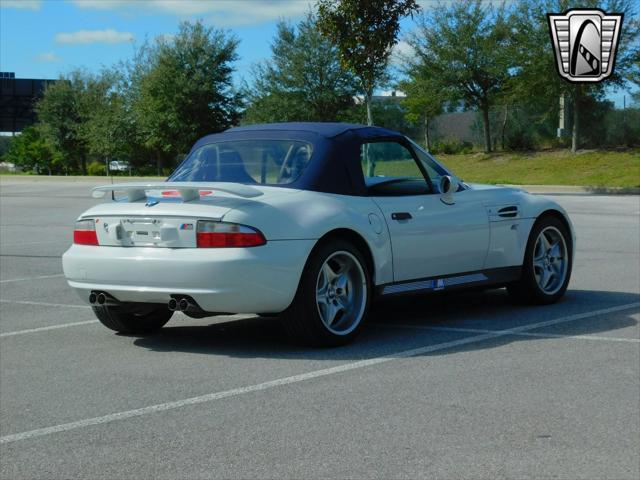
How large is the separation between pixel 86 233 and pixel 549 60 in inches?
1357

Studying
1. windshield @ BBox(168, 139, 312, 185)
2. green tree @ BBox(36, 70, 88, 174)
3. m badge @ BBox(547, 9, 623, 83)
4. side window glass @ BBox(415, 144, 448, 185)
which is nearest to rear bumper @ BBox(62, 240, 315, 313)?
windshield @ BBox(168, 139, 312, 185)

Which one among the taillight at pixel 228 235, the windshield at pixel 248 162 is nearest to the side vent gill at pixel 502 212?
the windshield at pixel 248 162

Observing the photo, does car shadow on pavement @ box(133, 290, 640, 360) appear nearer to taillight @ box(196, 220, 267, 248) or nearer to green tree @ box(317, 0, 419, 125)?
taillight @ box(196, 220, 267, 248)

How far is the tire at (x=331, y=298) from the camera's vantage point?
6.85m

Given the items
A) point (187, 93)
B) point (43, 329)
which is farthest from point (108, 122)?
point (43, 329)

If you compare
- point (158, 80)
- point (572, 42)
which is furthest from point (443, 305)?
point (158, 80)

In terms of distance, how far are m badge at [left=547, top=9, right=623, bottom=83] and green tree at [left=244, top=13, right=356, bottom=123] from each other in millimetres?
12487

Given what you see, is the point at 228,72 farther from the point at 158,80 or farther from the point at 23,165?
the point at 23,165

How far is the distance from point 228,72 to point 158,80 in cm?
380

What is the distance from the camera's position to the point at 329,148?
7.45 meters

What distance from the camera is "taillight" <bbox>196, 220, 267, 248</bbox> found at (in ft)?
21.7

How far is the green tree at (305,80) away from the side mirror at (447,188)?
41.3 metres

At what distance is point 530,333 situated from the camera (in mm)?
7590

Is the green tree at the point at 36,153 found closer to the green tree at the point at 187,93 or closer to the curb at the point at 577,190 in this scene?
the green tree at the point at 187,93
